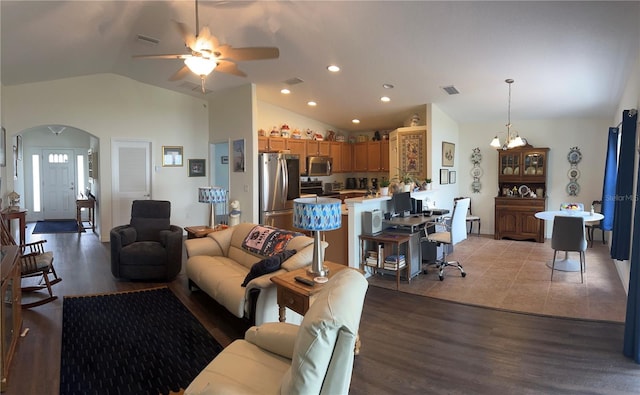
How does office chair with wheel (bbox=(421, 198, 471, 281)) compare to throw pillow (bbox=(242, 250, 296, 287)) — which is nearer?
throw pillow (bbox=(242, 250, 296, 287))

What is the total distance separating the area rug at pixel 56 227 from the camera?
8.48 meters

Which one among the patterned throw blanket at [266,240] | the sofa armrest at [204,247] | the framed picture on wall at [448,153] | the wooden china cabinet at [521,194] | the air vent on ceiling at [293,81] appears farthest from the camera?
the wooden china cabinet at [521,194]

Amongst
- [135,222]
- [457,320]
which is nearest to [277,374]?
[457,320]

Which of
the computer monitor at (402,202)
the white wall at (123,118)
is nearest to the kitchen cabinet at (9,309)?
the computer monitor at (402,202)

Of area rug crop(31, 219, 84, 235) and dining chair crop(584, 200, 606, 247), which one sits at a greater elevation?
dining chair crop(584, 200, 606, 247)

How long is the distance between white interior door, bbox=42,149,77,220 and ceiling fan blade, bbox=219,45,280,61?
937 cm

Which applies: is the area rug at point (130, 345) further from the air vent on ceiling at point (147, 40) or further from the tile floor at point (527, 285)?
the air vent on ceiling at point (147, 40)

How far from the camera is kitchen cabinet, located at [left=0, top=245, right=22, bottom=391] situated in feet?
7.99

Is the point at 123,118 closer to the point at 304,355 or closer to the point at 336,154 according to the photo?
the point at 336,154

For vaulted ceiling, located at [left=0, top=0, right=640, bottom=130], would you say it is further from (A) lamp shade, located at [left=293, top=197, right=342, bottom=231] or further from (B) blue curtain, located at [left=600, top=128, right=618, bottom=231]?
(A) lamp shade, located at [left=293, top=197, right=342, bottom=231]

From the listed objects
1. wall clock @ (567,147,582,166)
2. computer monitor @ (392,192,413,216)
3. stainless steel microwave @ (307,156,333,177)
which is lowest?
computer monitor @ (392,192,413,216)

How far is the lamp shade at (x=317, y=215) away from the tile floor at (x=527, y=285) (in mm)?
2206

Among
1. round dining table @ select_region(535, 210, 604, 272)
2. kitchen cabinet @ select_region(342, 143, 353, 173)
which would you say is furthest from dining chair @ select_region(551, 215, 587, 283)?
kitchen cabinet @ select_region(342, 143, 353, 173)

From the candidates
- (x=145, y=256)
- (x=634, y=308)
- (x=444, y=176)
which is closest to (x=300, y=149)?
(x=444, y=176)
